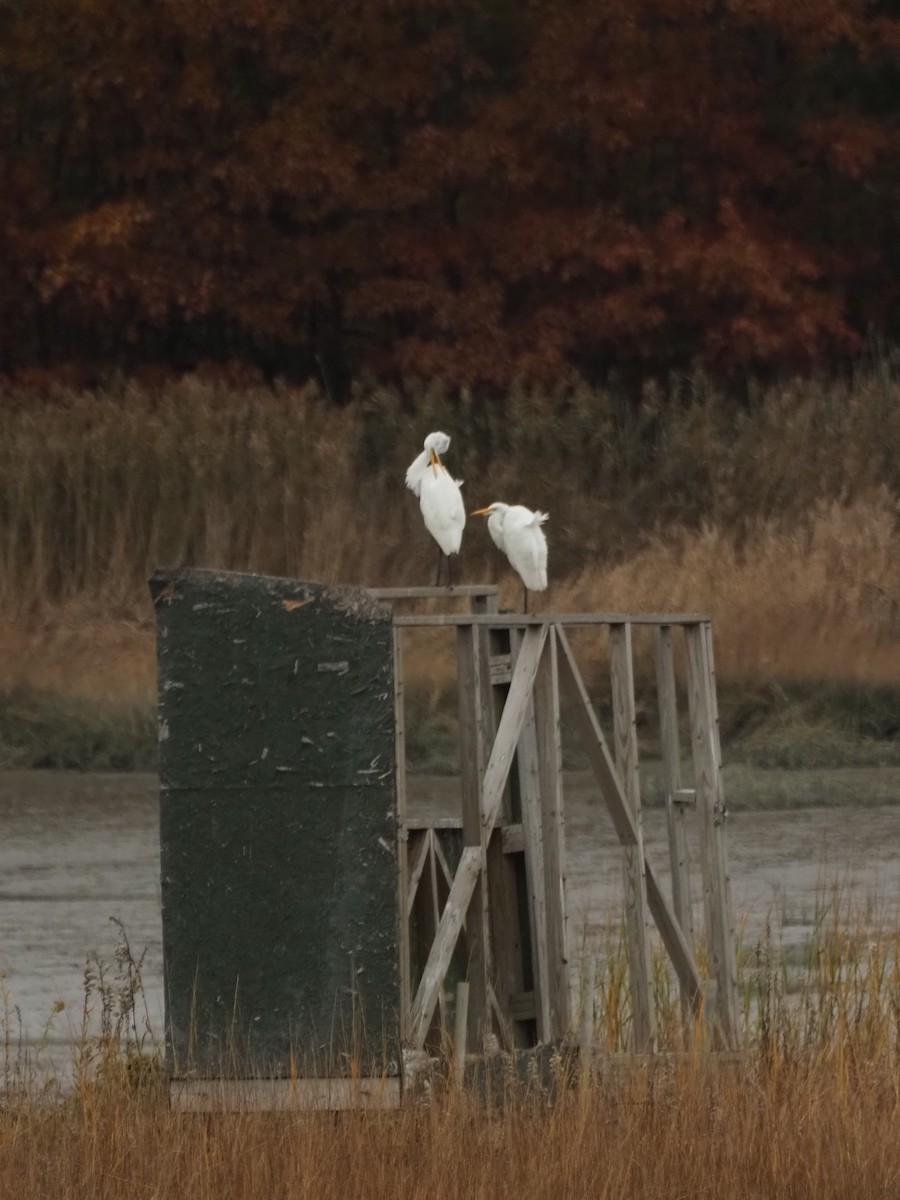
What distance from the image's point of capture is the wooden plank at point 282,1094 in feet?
20.7

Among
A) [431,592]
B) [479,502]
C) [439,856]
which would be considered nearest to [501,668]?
[431,592]

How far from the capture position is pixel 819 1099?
6383 millimetres

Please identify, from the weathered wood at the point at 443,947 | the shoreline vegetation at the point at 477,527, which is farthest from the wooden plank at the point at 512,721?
the shoreline vegetation at the point at 477,527

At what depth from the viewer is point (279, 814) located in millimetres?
6434

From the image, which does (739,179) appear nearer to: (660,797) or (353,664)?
(660,797)

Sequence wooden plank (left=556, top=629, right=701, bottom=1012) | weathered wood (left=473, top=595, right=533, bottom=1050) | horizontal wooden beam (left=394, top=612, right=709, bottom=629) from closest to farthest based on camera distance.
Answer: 1. horizontal wooden beam (left=394, top=612, right=709, bottom=629)
2. wooden plank (left=556, top=629, right=701, bottom=1012)
3. weathered wood (left=473, top=595, right=533, bottom=1050)

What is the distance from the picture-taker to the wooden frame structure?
284 inches

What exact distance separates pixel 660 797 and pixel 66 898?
375 cm

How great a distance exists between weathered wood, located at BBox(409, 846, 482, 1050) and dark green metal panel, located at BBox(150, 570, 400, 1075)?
0.28 meters

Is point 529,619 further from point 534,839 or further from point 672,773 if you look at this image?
point 672,773

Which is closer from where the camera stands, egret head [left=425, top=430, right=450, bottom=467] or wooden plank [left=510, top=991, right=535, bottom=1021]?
wooden plank [left=510, top=991, right=535, bottom=1021]

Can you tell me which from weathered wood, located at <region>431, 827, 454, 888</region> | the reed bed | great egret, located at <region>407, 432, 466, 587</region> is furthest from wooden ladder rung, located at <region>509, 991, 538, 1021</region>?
great egret, located at <region>407, 432, 466, 587</region>

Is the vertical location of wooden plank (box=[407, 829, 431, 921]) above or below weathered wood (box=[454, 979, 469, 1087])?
above

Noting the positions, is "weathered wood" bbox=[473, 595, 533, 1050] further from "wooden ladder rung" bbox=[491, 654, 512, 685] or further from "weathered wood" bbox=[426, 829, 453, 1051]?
"weathered wood" bbox=[426, 829, 453, 1051]
